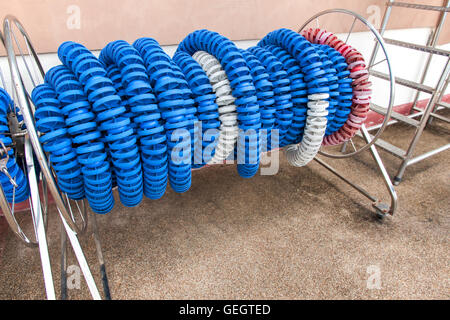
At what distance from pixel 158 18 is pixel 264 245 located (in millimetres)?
1021

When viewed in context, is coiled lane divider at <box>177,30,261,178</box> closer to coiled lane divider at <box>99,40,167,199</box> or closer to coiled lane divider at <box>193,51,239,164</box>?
coiled lane divider at <box>193,51,239,164</box>

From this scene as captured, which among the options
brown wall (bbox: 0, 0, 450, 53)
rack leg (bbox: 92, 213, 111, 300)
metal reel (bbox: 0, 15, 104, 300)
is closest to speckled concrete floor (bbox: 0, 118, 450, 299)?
rack leg (bbox: 92, 213, 111, 300)

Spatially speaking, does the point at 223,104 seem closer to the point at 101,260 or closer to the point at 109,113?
the point at 109,113

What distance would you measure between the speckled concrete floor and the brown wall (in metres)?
0.73

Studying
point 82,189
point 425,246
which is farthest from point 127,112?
point 425,246

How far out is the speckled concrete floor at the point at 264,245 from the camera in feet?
3.46

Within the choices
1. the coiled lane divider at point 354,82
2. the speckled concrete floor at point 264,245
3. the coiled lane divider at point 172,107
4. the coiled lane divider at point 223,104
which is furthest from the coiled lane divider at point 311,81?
the speckled concrete floor at point 264,245

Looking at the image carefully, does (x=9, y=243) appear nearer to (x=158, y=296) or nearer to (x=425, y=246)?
(x=158, y=296)

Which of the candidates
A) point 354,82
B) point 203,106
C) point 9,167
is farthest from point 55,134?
point 354,82

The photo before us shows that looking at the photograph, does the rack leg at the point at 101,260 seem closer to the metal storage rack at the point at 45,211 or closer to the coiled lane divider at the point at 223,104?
the metal storage rack at the point at 45,211

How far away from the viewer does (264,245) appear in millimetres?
1214

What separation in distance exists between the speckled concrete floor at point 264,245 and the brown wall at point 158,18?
2.38ft

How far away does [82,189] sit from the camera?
72cm

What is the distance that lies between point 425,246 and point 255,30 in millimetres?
1204
